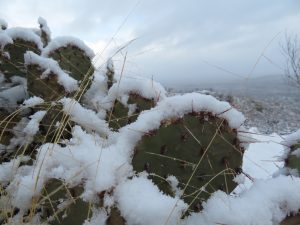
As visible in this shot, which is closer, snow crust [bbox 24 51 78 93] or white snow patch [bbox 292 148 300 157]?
white snow patch [bbox 292 148 300 157]

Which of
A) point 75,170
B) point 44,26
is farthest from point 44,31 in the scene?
point 75,170

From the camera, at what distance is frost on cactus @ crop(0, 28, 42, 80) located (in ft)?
6.84

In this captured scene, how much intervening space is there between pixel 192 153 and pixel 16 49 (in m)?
1.38

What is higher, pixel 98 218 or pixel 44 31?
pixel 44 31

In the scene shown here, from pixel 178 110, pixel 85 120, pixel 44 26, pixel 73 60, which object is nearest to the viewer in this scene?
pixel 178 110

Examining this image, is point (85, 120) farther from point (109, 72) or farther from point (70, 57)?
point (70, 57)

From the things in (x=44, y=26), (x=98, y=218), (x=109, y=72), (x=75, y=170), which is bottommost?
(x=98, y=218)

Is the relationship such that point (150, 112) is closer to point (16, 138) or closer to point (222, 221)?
point (222, 221)

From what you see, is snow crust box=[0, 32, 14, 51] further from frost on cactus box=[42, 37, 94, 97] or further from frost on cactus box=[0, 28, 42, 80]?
frost on cactus box=[42, 37, 94, 97]

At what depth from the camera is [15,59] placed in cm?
212

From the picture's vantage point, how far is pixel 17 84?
2133 mm

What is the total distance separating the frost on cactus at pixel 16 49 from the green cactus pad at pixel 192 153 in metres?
1.24

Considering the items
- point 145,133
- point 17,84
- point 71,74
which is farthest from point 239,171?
point 17,84

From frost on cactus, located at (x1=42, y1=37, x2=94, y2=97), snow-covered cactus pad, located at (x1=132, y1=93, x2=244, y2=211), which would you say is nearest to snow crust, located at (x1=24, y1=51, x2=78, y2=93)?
frost on cactus, located at (x1=42, y1=37, x2=94, y2=97)
